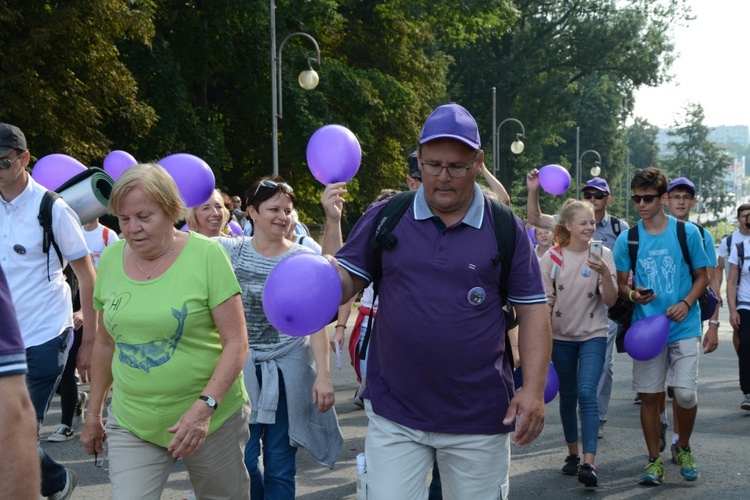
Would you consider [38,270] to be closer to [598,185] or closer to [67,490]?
[67,490]

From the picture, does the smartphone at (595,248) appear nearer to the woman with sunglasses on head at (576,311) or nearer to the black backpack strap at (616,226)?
the woman with sunglasses on head at (576,311)

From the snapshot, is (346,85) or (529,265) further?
(346,85)

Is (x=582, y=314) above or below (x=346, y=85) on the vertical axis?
below

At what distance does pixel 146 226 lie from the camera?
12.5 ft

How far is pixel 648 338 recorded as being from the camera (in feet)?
21.5

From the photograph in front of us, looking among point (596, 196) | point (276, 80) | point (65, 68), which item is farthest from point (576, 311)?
point (276, 80)

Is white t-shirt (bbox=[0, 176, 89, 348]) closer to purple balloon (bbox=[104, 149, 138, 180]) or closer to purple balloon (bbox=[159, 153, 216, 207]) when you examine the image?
purple balloon (bbox=[159, 153, 216, 207])

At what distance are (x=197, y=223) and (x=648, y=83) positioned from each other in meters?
45.8

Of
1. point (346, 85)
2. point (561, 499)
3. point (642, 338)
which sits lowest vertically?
point (561, 499)

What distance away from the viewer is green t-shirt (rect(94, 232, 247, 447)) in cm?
379

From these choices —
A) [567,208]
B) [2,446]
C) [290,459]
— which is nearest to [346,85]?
[567,208]

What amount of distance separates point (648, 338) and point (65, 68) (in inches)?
597

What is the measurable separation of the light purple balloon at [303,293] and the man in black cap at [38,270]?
1861 millimetres

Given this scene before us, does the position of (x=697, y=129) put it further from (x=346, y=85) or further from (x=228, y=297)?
(x=228, y=297)
